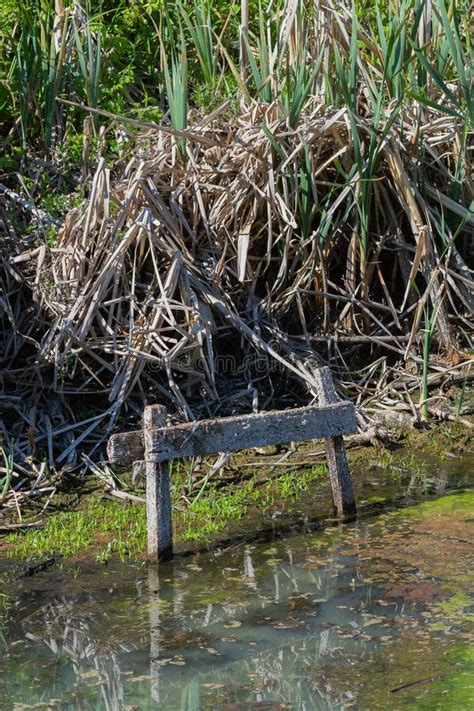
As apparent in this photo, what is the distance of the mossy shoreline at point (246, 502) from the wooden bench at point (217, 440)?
0.56 ft

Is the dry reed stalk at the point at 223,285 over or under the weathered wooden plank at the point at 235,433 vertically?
over

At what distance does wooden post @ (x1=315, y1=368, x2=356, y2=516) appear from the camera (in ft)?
17.7

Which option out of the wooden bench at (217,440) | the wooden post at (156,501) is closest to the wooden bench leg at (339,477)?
the wooden bench at (217,440)

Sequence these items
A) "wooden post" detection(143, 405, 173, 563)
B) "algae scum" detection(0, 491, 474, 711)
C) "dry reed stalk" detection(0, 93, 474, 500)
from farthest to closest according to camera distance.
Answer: "dry reed stalk" detection(0, 93, 474, 500), "wooden post" detection(143, 405, 173, 563), "algae scum" detection(0, 491, 474, 711)

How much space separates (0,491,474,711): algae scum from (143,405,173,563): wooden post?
0.32 feet

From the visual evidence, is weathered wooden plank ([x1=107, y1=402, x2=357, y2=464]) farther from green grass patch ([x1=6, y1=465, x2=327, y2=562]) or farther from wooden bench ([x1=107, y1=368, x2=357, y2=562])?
green grass patch ([x1=6, y1=465, x2=327, y2=562])

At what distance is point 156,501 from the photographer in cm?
489

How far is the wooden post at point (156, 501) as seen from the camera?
4.91 m

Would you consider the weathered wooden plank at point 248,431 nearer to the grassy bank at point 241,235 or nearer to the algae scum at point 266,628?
the algae scum at point 266,628

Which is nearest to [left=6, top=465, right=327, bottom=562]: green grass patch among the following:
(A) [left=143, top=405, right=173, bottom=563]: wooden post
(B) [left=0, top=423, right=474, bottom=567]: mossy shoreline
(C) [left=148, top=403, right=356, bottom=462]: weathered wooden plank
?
(B) [left=0, top=423, right=474, bottom=567]: mossy shoreline

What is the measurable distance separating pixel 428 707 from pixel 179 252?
11.1 feet

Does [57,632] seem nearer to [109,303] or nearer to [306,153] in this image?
[109,303]


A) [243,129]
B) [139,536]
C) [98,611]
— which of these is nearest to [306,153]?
[243,129]

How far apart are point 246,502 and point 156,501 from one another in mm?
895
